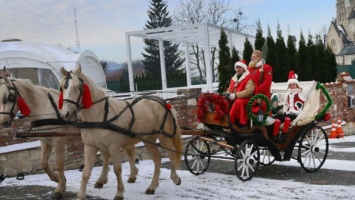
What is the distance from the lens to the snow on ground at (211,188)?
22.2 ft

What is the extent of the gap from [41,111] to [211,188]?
9.74ft

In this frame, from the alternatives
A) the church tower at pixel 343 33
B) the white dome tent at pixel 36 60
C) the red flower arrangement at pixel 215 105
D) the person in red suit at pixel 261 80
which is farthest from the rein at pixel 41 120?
the church tower at pixel 343 33

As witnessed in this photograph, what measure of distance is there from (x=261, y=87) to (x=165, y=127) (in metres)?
1.88

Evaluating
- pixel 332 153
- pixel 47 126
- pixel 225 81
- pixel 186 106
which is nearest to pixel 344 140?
pixel 332 153

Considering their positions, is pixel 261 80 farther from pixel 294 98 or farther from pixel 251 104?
pixel 294 98

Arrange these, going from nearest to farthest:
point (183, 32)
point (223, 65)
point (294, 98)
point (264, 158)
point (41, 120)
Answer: point (41, 120) < point (294, 98) < point (264, 158) < point (223, 65) < point (183, 32)

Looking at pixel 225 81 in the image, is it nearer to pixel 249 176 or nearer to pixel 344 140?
pixel 344 140

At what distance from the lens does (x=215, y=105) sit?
7883 millimetres

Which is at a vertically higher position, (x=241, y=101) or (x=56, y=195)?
(x=241, y=101)

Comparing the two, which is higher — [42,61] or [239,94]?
[42,61]

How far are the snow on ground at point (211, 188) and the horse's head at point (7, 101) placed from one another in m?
1.59

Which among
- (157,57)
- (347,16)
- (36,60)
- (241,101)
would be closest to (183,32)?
(36,60)

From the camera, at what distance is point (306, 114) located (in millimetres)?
8469

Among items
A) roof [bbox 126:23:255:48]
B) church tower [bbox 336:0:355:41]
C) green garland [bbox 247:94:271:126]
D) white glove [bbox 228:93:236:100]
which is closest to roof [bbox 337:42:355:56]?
church tower [bbox 336:0:355:41]
